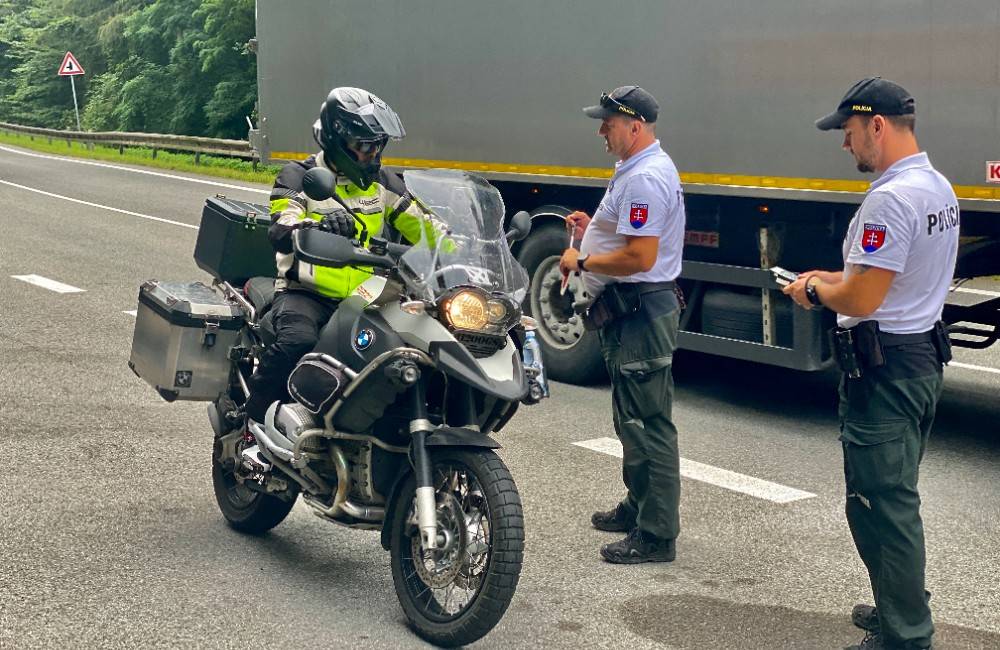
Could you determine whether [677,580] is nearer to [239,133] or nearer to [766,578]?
[766,578]

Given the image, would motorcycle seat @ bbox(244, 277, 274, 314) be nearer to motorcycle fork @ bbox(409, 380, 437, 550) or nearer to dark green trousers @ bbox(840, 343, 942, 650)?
motorcycle fork @ bbox(409, 380, 437, 550)

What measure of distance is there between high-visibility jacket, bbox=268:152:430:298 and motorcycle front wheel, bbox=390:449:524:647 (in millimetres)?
980

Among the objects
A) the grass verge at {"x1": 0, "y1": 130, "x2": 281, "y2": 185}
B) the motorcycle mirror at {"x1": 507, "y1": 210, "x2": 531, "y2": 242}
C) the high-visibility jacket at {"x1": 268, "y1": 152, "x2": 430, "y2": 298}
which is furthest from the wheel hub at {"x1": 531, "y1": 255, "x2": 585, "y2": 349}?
the grass verge at {"x1": 0, "y1": 130, "x2": 281, "y2": 185}

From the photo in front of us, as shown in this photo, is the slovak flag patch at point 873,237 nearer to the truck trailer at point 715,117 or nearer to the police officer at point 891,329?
the police officer at point 891,329

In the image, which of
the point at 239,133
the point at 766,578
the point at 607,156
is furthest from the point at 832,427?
the point at 239,133

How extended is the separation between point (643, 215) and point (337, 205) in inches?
50.8

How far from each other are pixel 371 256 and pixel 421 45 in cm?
616

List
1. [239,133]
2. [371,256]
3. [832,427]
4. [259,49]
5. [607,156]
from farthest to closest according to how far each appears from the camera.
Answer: [239,133]
[259,49]
[607,156]
[832,427]
[371,256]

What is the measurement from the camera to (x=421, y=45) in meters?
10.6

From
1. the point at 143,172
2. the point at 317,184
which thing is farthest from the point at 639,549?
the point at 143,172

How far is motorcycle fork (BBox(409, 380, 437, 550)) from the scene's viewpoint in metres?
4.64

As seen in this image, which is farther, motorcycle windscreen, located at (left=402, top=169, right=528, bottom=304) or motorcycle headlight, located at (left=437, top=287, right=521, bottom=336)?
motorcycle windscreen, located at (left=402, top=169, right=528, bottom=304)

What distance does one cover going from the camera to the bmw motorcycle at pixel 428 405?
182 inches

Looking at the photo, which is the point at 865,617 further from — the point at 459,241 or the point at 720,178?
the point at 720,178
